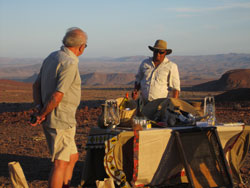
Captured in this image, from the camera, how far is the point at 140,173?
4.77 m

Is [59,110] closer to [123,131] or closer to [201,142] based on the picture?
[123,131]

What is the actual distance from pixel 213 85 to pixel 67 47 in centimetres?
3598

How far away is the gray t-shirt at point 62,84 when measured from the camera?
395 centimetres

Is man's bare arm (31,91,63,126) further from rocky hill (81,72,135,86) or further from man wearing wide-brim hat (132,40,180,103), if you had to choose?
rocky hill (81,72,135,86)

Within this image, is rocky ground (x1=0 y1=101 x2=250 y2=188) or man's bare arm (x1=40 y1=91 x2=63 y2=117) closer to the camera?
man's bare arm (x1=40 y1=91 x2=63 y2=117)

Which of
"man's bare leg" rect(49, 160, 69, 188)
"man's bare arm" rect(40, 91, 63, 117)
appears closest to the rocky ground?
"man's bare leg" rect(49, 160, 69, 188)

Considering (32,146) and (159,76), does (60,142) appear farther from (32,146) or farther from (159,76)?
(32,146)

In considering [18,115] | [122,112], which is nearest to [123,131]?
[122,112]

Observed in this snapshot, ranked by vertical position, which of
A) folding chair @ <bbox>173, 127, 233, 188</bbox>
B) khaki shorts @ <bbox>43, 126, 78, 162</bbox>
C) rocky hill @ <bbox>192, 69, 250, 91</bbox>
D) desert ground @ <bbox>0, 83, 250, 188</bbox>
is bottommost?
rocky hill @ <bbox>192, 69, 250, 91</bbox>

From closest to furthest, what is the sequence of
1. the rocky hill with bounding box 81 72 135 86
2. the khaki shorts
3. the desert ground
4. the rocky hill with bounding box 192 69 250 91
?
1. the khaki shorts
2. the desert ground
3. the rocky hill with bounding box 192 69 250 91
4. the rocky hill with bounding box 81 72 135 86

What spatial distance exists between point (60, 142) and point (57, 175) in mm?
318

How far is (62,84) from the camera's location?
3918 mm

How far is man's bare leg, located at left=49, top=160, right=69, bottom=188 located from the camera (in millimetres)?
3961

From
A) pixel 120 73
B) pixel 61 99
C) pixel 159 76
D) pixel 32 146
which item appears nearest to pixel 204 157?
pixel 159 76
